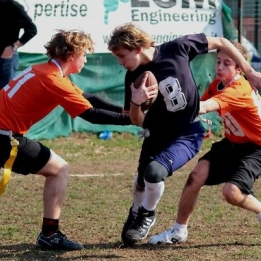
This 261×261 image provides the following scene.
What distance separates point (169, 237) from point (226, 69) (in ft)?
4.53

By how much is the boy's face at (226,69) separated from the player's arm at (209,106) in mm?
381

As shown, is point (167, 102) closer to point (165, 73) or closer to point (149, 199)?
point (165, 73)

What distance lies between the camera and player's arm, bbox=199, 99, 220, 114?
20.1 feet

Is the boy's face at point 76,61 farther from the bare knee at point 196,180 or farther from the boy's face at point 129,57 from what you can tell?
the bare knee at point 196,180

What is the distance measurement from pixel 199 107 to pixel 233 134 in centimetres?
46

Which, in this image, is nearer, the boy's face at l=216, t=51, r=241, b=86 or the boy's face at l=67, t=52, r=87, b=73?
the boy's face at l=67, t=52, r=87, b=73

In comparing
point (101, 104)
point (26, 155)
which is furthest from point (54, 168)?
point (101, 104)

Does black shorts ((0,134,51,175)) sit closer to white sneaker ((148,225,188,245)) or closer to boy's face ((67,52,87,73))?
boy's face ((67,52,87,73))

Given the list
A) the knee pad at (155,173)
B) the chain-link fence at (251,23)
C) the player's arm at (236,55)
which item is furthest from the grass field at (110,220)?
the chain-link fence at (251,23)

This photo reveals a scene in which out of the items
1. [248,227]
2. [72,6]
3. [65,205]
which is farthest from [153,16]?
[248,227]

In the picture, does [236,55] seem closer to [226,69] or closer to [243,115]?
[226,69]

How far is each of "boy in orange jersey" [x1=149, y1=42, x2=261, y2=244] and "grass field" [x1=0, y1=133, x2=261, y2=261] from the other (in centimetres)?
27

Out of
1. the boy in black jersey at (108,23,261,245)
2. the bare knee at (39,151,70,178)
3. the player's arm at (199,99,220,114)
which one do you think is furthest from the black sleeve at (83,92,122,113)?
the player's arm at (199,99,220,114)

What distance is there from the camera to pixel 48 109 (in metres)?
6.27
